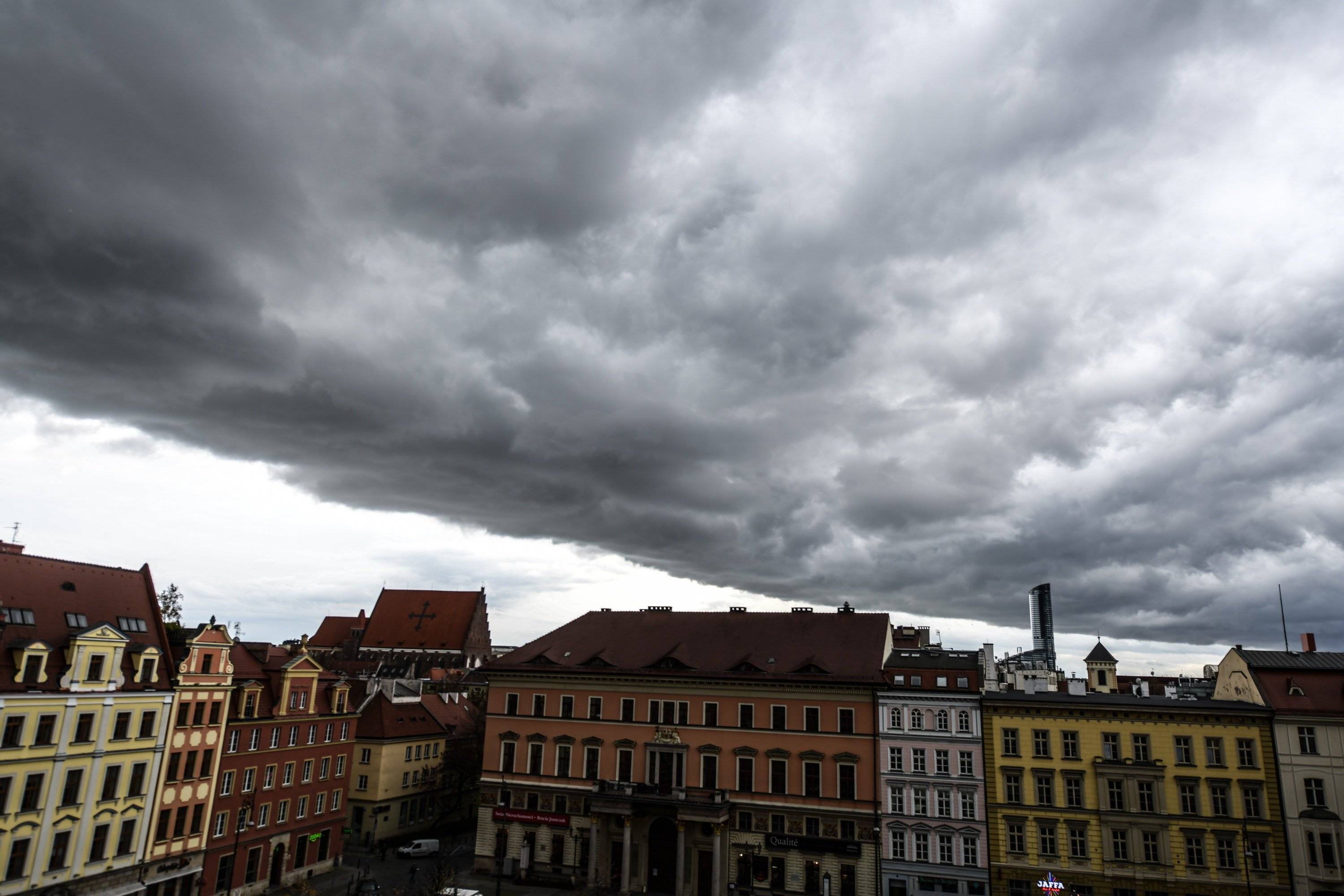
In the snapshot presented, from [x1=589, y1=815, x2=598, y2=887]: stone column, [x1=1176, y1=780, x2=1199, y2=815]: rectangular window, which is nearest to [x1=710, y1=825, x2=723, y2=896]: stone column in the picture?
[x1=589, y1=815, x2=598, y2=887]: stone column

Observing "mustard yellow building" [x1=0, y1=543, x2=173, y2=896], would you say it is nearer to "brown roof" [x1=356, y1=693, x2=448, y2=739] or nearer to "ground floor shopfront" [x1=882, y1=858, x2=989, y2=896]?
"brown roof" [x1=356, y1=693, x2=448, y2=739]

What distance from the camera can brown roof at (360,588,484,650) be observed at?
147875mm

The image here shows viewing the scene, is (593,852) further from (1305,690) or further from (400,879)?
(1305,690)

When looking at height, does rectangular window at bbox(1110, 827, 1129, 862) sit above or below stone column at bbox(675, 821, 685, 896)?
above

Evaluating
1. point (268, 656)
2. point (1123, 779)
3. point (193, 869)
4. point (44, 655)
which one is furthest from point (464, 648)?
point (1123, 779)

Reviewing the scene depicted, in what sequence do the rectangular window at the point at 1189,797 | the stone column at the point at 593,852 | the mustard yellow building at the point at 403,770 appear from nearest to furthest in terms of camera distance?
the rectangular window at the point at 1189,797, the stone column at the point at 593,852, the mustard yellow building at the point at 403,770

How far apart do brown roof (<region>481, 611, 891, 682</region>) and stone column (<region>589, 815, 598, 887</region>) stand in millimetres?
11561

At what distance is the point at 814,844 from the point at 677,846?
34.4ft

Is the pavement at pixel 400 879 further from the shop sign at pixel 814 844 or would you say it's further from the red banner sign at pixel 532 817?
the shop sign at pixel 814 844

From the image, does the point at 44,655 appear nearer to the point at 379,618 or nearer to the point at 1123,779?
the point at 1123,779

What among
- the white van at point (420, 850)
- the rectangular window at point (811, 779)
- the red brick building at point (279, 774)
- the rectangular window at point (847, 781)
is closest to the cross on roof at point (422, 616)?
the red brick building at point (279, 774)

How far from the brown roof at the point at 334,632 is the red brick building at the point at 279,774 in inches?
3785

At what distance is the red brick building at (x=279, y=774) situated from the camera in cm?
5422

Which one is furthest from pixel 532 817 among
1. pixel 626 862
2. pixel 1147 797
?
pixel 1147 797
